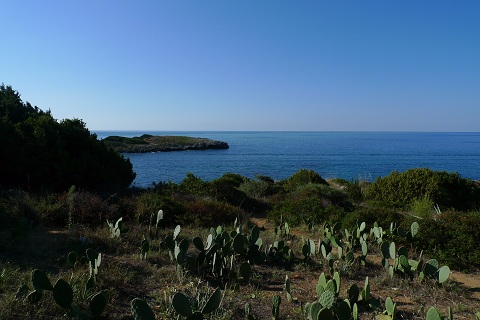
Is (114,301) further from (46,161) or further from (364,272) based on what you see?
(46,161)

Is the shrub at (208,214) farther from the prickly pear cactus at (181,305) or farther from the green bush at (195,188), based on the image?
the prickly pear cactus at (181,305)

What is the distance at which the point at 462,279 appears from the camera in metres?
5.30

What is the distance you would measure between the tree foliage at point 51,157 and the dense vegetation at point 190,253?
36mm

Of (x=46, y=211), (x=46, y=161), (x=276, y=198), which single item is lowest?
(x=276, y=198)

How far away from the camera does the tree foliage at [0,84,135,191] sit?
31.5 ft

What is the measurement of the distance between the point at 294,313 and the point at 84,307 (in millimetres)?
2086

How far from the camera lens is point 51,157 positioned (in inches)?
386

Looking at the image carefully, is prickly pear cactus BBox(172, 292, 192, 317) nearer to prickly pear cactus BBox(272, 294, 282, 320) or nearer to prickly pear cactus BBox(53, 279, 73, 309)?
prickly pear cactus BBox(272, 294, 282, 320)

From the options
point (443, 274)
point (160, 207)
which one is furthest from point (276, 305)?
point (160, 207)

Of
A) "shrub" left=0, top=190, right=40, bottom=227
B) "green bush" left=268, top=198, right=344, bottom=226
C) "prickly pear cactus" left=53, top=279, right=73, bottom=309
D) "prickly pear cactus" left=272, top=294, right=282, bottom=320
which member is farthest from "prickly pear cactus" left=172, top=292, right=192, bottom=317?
"green bush" left=268, top=198, right=344, bottom=226

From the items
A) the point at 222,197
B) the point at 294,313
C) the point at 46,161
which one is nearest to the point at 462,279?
the point at 294,313

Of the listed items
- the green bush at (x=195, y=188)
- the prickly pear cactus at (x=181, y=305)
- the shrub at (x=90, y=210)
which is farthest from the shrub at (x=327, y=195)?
the prickly pear cactus at (x=181, y=305)

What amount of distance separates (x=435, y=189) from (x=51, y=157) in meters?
12.1

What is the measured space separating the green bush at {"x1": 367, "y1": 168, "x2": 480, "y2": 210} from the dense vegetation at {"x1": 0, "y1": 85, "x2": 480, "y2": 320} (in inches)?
5.5
